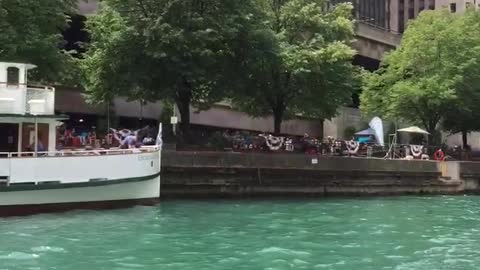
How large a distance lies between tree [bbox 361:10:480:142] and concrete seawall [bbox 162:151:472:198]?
5.84 meters

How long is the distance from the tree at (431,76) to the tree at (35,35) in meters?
24.5

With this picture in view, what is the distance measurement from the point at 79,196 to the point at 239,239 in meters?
7.70

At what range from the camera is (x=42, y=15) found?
29.8m

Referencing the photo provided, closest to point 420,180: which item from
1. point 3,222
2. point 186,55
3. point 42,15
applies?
point 186,55

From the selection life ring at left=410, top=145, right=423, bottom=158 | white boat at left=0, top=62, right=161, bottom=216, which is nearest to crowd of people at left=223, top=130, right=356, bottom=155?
life ring at left=410, top=145, right=423, bottom=158

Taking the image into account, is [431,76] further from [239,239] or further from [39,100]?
[239,239]

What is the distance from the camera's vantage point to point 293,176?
35.3m

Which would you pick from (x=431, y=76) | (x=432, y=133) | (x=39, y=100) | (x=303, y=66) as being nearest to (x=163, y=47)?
(x=39, y=100)

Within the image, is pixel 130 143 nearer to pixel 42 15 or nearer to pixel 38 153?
pixel 38 153

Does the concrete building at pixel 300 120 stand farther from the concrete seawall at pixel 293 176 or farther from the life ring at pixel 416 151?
the concrete seawall at pixel 293 176

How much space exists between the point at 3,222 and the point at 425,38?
35.1 m

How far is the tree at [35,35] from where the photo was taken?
27.8 m

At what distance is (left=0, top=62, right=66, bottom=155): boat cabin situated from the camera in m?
23.8

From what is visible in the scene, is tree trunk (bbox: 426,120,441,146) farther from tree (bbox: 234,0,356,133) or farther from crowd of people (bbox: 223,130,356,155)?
crowd of people (bbox: 223,130,356,155)
